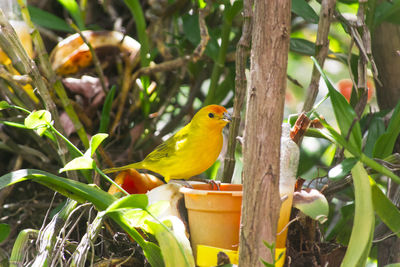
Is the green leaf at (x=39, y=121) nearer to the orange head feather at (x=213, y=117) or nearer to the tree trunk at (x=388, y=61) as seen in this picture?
the orange head feather at (x=213, y=117)

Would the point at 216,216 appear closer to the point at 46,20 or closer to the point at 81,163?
the point at 81,163

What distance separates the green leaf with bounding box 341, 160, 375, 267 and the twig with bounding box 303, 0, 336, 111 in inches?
9.0

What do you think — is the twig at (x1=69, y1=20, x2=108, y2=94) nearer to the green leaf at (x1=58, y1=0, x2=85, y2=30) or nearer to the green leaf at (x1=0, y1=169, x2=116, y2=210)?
the green leaf at (x1=58, y1=0, x2=85, y2=30)

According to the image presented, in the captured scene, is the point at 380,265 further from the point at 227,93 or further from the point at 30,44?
the point at 30,44

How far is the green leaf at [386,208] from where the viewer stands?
639 millimetres

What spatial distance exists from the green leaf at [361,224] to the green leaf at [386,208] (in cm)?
→ 4

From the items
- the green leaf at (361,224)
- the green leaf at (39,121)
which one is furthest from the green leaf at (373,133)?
the green leaf at (39,121)

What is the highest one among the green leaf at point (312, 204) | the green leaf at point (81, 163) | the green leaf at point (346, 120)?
the green leaf at point (346, 120)

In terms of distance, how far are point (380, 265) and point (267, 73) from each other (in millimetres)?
544

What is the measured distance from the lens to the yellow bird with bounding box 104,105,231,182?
839 mm

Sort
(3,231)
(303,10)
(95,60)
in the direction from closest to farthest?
1. (3,231)
2. (303,10)
3. (95,60)

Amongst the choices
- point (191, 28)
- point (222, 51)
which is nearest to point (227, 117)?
point (222, 51)

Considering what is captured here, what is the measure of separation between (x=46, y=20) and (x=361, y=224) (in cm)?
79

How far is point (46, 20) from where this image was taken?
1079mm
